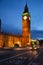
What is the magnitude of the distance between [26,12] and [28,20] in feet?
26.8

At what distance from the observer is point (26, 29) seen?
120 m

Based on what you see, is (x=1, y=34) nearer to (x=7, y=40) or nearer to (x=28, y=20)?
(x=7, y=40)

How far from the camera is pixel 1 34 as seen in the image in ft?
321

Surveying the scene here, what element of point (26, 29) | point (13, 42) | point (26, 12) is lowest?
point (13, 42)

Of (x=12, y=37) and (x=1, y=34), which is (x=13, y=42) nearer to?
(x=12, y=37)

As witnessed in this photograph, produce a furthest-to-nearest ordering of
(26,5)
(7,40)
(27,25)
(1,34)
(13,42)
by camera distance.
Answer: (26,5)
(27,25)
(13,42)
(7,40)
(1,34)

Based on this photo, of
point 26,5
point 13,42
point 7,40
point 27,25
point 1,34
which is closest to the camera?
point 1,34

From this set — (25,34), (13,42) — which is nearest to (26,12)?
(25,34)

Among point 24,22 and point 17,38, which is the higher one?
point 24,22

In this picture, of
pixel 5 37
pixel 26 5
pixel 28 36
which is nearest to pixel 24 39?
pixel 28 36

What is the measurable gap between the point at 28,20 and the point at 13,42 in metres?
18.5

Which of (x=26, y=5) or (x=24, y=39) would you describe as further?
(x=26, y=5)

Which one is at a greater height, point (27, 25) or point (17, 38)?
point (27, 25)

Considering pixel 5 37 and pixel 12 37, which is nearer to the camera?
pixel 5 37
